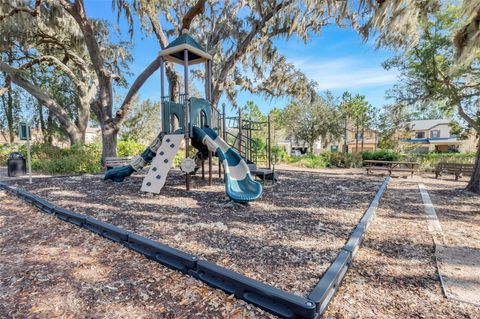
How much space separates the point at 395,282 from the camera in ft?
7.02

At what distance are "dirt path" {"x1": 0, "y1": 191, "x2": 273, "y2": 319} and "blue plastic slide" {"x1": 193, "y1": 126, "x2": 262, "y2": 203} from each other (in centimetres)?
222

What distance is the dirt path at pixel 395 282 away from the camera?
69.7 inches

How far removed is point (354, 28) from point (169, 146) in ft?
30.0

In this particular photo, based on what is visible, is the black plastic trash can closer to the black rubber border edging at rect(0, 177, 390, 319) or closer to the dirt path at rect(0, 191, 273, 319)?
the dirt path at rect(0, 191, 273, 319)

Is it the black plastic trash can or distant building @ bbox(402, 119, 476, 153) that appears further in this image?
distant building @ bbox(402, 119, 476, 153)

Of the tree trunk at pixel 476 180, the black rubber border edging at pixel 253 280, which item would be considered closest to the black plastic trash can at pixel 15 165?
the black rubber border edging at pixel 253 280

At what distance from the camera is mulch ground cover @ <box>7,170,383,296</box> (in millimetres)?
2393

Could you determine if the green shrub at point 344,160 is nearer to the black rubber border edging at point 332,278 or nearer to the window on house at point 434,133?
the black rubber border edging at point 332,278

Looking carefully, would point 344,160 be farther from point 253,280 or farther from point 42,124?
point 42,124

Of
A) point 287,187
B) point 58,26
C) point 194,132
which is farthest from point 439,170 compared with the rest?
point 58,26

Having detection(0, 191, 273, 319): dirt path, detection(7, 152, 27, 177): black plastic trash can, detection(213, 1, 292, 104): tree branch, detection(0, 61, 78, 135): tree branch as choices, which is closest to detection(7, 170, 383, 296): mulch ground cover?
detection(0, 191, 273, 319): dirt path

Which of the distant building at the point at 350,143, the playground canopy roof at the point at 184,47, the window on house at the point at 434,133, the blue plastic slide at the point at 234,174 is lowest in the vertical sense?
the blue plastic slide at the point at 234,174

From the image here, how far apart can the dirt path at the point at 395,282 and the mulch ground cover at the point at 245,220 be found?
268 mm

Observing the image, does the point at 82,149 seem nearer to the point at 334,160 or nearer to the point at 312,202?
the point at 312,202
